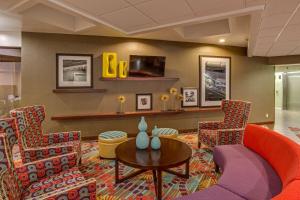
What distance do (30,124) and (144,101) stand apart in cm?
283

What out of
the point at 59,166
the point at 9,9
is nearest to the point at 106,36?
the point at 9,9

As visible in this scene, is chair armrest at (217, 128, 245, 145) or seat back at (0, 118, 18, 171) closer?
seat back at (0, 118, 18, 171)

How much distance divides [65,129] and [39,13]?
2.50m

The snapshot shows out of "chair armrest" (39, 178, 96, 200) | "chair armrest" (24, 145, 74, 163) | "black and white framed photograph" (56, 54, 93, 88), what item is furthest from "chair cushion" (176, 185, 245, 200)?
"black and white framed photograph" (56, 54, 93, 88)

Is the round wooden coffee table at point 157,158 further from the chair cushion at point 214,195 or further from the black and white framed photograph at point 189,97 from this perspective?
the black and white framed photograph at point 189,97

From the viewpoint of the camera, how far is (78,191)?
167cm

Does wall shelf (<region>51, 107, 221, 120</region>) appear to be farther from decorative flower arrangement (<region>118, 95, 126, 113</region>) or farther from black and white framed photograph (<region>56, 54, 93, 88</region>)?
black and white framed photograph (<region>56, 54, 93, 88</region>)

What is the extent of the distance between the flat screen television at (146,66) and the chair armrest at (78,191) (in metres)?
3.49

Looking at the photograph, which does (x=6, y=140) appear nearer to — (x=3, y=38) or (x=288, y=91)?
(x=3, y=38)

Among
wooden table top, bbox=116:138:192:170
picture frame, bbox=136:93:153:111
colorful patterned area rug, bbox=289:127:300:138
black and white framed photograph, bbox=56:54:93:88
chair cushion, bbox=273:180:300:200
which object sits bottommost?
colorful patterned area rug, bbox=289:127:300:138

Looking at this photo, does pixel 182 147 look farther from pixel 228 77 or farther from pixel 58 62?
pixel 228 77

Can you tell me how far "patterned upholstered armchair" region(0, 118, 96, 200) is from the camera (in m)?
1.44

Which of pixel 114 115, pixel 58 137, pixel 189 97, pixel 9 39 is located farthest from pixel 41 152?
pixel 189 97

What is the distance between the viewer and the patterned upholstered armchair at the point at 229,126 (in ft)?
11.6
